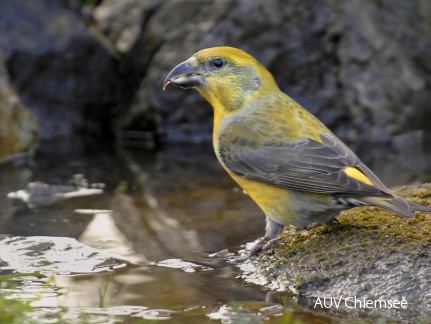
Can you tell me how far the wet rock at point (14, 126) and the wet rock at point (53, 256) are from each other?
3.37m

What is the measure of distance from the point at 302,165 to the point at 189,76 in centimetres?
129

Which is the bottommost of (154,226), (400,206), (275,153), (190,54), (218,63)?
(154,226)

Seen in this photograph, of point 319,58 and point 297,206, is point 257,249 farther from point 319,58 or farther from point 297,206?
point 319,58

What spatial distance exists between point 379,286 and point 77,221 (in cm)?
288

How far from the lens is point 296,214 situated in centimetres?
477

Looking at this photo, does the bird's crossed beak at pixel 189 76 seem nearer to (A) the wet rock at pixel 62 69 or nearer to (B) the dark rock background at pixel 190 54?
(B) the dark rock background at pixel 190 54

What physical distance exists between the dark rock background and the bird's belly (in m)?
4.61

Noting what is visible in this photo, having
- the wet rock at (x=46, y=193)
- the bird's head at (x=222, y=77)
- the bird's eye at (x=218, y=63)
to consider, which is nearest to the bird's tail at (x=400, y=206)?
the bird's head at (x=222, y=77)

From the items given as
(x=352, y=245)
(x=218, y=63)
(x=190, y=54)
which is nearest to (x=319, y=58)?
(x=190, y=54)

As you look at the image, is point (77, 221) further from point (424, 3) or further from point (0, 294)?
point (424, 3)

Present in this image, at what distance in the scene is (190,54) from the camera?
9211 millimetres

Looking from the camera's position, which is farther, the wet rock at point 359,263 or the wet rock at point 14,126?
A: the wet rock at point 14,126

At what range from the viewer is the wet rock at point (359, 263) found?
411 centimetres

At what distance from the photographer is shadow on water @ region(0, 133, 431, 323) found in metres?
4.04
